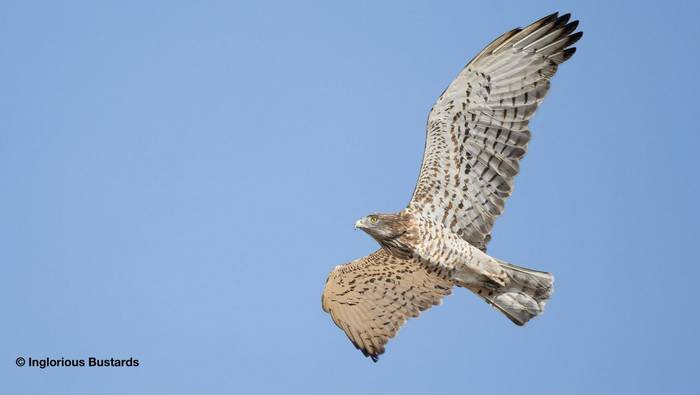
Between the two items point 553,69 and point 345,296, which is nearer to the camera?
point 553,69

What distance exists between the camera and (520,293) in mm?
13719

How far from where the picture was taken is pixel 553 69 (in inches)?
518

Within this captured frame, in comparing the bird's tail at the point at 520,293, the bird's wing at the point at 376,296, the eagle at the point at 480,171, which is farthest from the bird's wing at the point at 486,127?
the bird's wing at the point at 376,296

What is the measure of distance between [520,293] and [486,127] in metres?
2.14

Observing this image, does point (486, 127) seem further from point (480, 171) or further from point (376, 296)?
point (376, 296)

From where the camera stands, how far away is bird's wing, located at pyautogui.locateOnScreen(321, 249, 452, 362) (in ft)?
47.8

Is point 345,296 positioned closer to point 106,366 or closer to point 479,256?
point 479,256

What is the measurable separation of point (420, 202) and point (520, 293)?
1698 mm

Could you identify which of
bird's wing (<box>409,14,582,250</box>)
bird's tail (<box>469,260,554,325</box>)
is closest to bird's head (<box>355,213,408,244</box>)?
bird's wing (<box>409,14,582,250</box>)

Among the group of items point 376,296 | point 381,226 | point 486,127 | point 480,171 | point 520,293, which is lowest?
point 376,296

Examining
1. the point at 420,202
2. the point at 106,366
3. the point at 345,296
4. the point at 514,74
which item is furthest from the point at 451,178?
the point at 106,366

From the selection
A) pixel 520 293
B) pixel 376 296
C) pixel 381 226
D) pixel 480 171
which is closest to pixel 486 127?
pixel 480 171

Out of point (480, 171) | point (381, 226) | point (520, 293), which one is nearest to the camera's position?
point (381, 226)

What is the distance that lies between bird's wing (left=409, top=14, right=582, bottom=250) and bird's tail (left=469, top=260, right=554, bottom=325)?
Result: 22.0 inches
